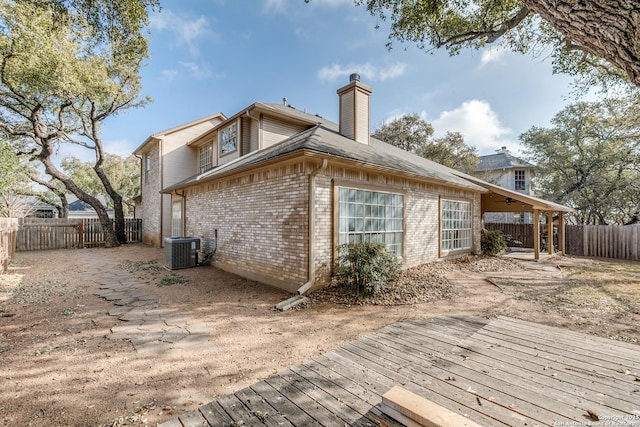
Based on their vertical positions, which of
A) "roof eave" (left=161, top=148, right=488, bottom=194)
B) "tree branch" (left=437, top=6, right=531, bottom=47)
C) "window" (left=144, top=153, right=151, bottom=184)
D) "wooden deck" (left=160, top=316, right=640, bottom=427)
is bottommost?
"wooden deck" (left=160, top=316, right=640, bottom=427)

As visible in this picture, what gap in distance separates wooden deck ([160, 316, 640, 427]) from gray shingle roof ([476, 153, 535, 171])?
2791 cm

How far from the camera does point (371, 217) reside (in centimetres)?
752

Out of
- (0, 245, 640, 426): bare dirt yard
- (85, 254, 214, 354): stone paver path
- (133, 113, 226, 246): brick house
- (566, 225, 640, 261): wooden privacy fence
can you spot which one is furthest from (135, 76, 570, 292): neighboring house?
(566, 225, 640, 261): wooden privacy fence

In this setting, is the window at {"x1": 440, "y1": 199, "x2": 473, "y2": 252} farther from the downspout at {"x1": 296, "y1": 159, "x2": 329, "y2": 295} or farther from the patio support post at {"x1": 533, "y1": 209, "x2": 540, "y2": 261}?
the downspout at {"x1": 296, "y1": 159, "x2": 329, "y2": 295}

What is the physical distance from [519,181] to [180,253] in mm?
29583

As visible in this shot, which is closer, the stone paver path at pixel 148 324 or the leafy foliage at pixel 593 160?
the stone paver path at pixel 148 324

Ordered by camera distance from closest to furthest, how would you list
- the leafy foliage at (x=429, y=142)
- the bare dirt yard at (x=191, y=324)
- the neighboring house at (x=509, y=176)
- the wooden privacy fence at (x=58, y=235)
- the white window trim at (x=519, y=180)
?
1. the bare dirt yard at (x=191, y=324)
2. the wooden privacy fence at (x=58, y=235)
3. the leafy foliage at (x=429, y=142)
4. the neighboring house at (x=509, y=176)
5. the white window trim at (x=519, y=180)

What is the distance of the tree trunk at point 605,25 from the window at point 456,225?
737 centimetres

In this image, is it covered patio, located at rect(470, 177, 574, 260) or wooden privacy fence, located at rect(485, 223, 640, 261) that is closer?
covered patio, located at rect(470, 177, 574, 260)

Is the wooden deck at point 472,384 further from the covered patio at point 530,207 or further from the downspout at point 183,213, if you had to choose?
the downspout at point 183,213

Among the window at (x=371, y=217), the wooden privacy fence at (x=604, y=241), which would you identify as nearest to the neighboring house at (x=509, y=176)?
the wooden privacy fence at (x=604, y=241)

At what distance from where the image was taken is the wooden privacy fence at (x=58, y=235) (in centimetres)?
1366

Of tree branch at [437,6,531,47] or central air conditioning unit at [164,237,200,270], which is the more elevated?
A: tree branch at [437,6,531,47]

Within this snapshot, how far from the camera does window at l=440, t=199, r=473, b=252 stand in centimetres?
1044
